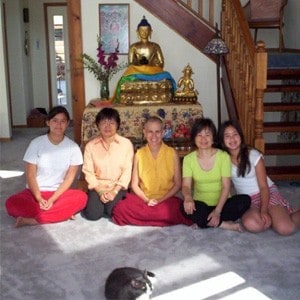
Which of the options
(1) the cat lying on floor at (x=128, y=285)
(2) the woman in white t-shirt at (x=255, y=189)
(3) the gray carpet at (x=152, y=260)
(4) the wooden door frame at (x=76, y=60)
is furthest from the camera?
(4) the wooden door frame at (x=76, y=60)

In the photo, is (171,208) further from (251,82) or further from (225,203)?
(251,82)

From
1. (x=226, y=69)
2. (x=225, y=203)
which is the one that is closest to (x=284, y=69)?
(x=226, y=69)

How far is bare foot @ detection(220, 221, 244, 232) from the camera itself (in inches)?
136

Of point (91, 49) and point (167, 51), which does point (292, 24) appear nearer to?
point (167, 51)

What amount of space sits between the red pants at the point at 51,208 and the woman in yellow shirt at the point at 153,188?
0.29 m

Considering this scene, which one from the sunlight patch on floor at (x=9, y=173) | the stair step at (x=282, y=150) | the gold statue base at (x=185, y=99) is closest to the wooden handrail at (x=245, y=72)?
the stair step at (x=282, y=150)

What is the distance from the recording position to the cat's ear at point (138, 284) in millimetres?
2244

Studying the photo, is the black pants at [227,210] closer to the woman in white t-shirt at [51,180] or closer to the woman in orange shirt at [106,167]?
the woman in orange shirt at [106,167]

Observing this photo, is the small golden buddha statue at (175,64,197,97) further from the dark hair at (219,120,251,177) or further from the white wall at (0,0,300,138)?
the dark hair at (219,120,251,177)

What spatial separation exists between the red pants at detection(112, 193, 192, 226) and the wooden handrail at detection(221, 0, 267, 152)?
1167 mm

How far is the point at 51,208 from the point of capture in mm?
3658

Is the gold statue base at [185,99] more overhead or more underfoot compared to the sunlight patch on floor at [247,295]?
more overhead

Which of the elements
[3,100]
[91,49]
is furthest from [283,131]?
[3,100]

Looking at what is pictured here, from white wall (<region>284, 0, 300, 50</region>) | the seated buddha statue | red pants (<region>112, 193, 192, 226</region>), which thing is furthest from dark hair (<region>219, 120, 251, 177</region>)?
white wall (<region>284, 0, 300, 50</region>)
